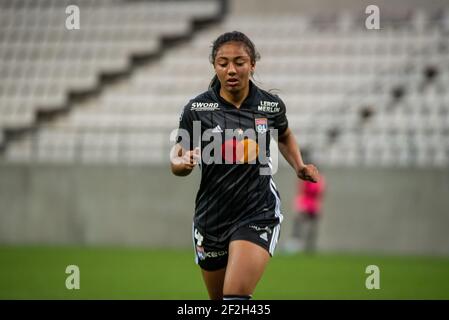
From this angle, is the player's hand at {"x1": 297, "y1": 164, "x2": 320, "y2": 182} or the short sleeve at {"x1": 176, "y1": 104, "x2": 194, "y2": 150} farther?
the player's hand at {"x1": 297, "y1": 164, "x2": 320, "y2": 182}

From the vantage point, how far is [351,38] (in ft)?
79.8

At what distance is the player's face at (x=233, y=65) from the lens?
7484 millimetres

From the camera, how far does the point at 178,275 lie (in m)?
14.8

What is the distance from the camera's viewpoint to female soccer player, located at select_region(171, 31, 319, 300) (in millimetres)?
7477

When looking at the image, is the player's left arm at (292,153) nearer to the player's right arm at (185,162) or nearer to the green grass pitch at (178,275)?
the player's right arm at (185,162)

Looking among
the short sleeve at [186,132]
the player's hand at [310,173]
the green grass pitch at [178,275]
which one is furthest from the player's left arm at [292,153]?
the green grass pitch at [178,275]

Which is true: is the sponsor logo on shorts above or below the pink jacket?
above

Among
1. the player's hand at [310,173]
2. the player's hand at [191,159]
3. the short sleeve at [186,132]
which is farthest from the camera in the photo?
the player's hand at [310,173]

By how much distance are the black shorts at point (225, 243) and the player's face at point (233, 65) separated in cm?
106

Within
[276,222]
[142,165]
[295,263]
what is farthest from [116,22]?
[276,222]

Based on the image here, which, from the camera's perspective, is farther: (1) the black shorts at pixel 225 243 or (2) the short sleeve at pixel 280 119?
(2) the short sleeve at pixel 280 119

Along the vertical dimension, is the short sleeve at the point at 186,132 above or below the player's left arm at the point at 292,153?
above

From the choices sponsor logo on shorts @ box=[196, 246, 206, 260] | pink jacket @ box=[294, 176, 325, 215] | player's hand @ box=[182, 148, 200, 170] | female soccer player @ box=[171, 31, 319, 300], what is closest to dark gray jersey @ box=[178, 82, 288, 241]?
female soccer player @ box=[171, 31, 319, 300]

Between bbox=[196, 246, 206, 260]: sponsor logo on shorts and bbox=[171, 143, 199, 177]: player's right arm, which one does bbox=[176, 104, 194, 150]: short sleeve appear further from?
bbox=[196, 246, 206, 260]: sponsor logo on shorts
